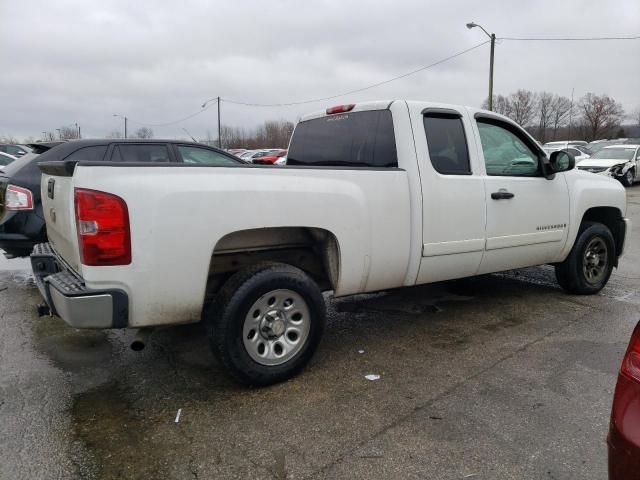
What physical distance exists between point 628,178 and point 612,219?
56.8 feet

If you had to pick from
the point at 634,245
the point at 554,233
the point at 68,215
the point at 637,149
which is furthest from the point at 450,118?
the point at 637,149

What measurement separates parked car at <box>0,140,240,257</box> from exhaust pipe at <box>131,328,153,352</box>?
5.58 feet

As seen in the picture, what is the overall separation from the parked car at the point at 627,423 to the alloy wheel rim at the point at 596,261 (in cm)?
388

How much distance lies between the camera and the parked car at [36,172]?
5133 mm

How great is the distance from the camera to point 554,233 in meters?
4.88

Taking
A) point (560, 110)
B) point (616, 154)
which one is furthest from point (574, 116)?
point (616, 154)

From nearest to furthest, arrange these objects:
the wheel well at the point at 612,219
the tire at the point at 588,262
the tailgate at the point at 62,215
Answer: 1. the tailgate at the point at 62,215
2. the tire at the point at 588,262
3. the wheel well at the point at 612,219

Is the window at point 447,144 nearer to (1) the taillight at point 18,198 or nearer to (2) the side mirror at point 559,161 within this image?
(2) the side mirror at point 559,161

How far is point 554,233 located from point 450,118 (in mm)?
1659

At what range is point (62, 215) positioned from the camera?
3150 mm

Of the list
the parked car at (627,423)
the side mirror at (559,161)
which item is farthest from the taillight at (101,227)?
the side mirror at (559,161)

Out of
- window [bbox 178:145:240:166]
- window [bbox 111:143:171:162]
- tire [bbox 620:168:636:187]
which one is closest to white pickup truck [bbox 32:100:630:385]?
window [bbox 178:145:240:166]

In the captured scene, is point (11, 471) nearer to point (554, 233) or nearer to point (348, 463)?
point (348, 463)

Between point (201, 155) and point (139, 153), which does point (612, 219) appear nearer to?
point (201, 155)
